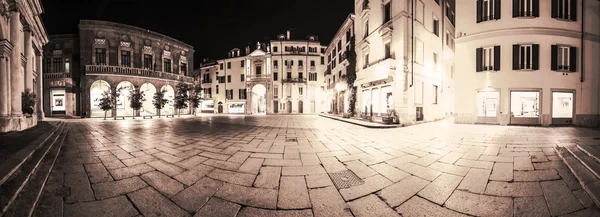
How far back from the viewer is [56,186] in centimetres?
272

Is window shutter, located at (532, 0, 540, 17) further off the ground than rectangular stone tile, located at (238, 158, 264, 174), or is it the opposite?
window shutter, located at (532, 0, 540, 17)

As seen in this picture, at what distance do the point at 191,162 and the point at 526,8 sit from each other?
1764cm

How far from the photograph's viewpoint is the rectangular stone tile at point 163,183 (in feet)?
8.61

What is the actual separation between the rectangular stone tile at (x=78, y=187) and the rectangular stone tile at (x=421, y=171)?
435 cm

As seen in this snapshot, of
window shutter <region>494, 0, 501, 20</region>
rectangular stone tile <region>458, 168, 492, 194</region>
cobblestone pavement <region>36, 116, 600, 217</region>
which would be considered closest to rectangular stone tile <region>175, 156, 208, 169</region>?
cobblestone pavement <region>36, 116, 600, 217</region>

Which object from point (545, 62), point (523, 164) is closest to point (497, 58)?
point (545, 62)

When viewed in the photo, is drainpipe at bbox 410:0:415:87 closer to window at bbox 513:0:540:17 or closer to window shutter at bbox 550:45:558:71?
window at bbox 513:0:540:17

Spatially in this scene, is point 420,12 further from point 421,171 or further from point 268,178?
point 268,178

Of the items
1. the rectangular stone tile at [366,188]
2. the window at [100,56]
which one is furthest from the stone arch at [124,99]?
the rectangular stone tile at [366,188]

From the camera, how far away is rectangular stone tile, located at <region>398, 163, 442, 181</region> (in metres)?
3.26

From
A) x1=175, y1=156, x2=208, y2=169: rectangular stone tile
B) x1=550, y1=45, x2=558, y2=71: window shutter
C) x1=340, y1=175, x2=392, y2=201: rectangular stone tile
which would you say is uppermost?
x1=550, y1=45, x2=558, y2=71: window shutter

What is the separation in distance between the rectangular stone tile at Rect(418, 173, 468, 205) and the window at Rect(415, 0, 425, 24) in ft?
42.1

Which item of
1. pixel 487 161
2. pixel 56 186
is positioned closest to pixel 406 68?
pixel 487 161

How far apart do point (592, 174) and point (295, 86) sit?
104ft
